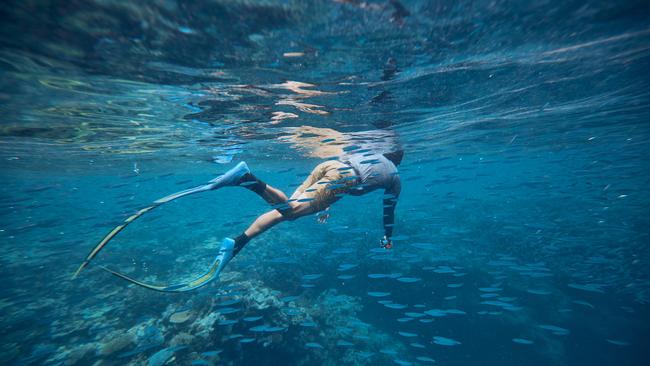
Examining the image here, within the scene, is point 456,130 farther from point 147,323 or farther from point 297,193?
→ point 147,323

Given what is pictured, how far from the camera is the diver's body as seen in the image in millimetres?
5863

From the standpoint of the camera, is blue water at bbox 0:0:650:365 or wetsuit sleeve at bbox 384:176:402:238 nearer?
blue water at bbox 0:0:650:365

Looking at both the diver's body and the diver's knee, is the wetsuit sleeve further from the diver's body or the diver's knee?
the diver's knee

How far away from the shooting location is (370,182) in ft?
21.5

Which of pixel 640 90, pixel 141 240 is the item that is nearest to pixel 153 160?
pixel 141 240

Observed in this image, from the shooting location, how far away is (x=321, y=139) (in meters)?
16.0

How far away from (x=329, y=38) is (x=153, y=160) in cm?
2199

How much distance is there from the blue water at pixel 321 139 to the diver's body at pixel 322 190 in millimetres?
2198

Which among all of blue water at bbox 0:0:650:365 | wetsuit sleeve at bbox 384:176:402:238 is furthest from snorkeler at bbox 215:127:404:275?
blue water at bbox 0:0:650:365

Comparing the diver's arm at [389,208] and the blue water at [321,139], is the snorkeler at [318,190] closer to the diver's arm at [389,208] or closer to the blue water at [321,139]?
the diver's arm at [389,208]

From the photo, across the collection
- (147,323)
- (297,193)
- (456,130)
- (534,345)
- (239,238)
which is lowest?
(534,345)

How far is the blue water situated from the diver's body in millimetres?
2198

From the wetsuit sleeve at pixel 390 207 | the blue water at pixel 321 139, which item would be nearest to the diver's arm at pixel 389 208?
the wetsuit sleeve at pixel 390 207

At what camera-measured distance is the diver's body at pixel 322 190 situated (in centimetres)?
586
